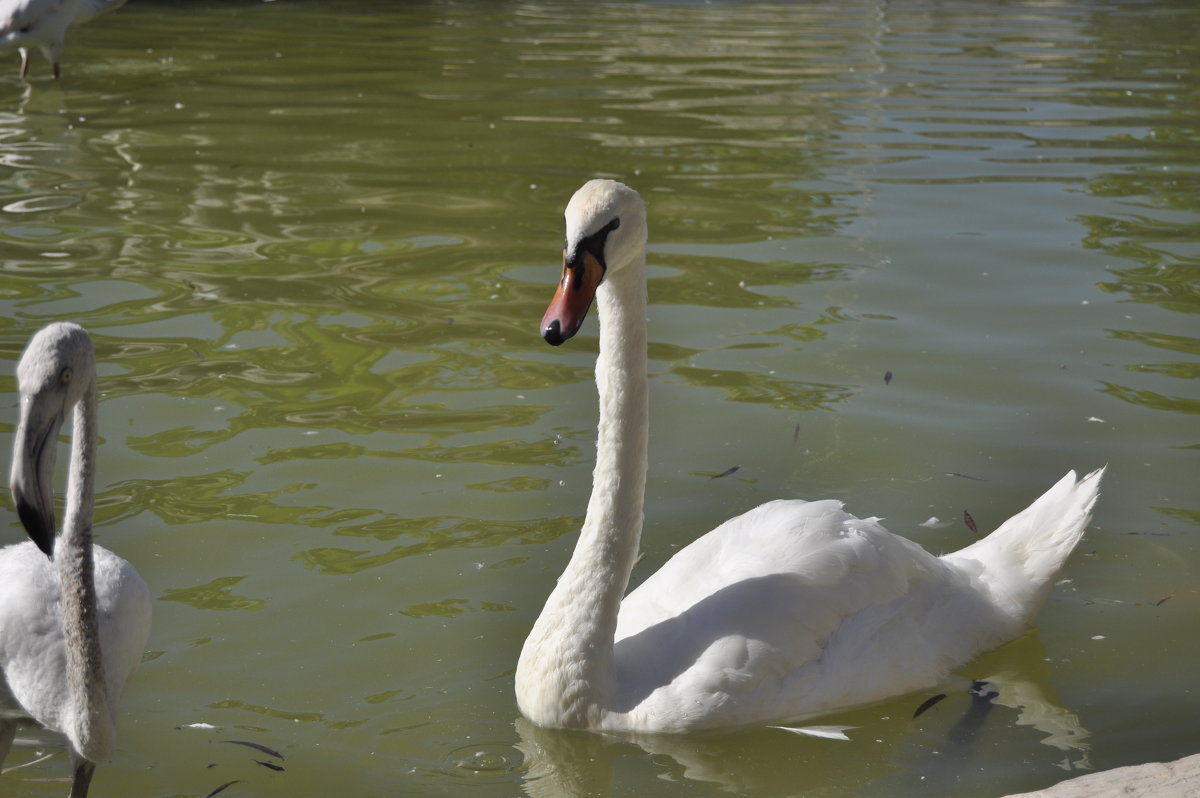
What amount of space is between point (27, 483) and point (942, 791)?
2.40 m

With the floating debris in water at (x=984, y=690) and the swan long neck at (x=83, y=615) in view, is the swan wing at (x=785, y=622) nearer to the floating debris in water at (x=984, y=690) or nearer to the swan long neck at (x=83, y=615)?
the floating debris in water at (x=984, y=690)

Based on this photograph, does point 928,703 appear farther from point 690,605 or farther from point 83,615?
point 83,615

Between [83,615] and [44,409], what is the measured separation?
1.65 feet

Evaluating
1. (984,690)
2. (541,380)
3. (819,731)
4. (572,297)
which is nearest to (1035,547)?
(984,690)

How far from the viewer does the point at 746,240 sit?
920 centimetres

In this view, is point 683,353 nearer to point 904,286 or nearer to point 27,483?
point 904,286

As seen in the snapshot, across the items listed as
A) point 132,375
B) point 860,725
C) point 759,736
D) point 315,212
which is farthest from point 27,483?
point 315,212

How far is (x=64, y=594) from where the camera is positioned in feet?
11.7

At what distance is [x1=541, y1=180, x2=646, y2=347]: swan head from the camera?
3986mm

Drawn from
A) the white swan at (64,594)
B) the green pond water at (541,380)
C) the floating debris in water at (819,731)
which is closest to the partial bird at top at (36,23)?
the green pond water at (541,380)

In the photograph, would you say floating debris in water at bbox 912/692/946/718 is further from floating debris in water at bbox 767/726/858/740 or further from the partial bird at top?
the partial bird at top

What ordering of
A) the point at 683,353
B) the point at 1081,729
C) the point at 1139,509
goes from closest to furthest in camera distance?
the point at 1081,729 → the point at 1139,509 → the point at 683,353

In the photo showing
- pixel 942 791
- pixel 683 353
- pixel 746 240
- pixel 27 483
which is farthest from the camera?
pixel 746 240

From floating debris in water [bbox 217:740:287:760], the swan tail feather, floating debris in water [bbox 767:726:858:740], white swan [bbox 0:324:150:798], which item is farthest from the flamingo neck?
the swan tail feather
